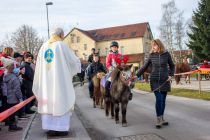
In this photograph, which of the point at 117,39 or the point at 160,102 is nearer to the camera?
the point at 160,102

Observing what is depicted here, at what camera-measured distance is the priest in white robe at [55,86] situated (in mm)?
8773

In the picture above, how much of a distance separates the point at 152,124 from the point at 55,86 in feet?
10.1

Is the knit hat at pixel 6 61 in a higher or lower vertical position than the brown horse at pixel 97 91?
higher

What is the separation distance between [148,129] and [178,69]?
19.7 meters

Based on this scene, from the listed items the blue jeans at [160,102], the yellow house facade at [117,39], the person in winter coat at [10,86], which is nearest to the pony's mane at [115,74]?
the blue jeans at [160,102]

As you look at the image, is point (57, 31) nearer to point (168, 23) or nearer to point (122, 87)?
point (122, 87)

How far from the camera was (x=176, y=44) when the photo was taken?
79312 millimetres

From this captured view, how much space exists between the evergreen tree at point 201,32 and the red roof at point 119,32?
1768 inches

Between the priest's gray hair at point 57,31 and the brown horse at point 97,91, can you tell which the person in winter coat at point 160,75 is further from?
the brown horse at point 97,91

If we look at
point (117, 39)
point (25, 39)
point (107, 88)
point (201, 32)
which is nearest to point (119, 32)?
point (117, 39)

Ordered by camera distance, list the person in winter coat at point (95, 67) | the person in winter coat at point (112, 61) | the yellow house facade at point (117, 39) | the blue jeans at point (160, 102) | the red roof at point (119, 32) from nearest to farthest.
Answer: the blue jeans at point (160, 102) → the person in winter coat at point (112, 61) → the person in winter coat at point (95, 67) → the yellow house facade at point (117, 39) → the red roof at point (119, 32)

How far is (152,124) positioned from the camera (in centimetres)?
1030

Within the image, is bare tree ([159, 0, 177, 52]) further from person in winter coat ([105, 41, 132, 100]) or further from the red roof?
person in winter coat ([105, 41, 132, 100])

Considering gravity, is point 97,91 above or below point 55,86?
below
